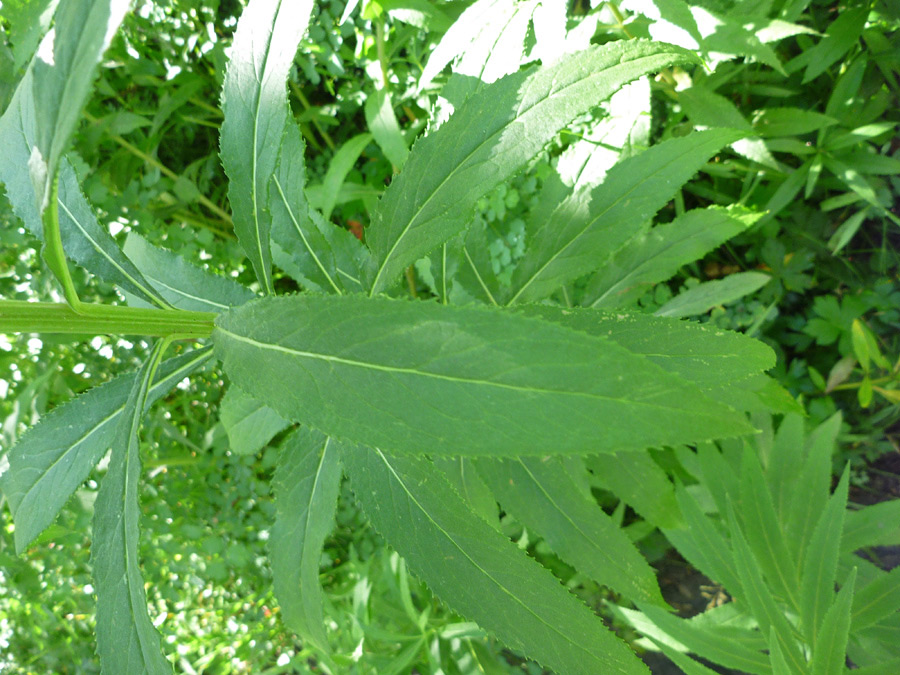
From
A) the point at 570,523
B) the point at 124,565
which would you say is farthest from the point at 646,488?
the point at 124,565

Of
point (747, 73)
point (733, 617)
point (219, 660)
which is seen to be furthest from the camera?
point (219, 660)

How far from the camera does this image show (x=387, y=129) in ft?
4.50

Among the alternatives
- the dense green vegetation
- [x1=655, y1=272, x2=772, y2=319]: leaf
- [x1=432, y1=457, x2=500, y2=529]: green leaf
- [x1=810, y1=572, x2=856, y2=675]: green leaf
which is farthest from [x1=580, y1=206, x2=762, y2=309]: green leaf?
[x1=810, y1=572, x2=856, y2=675]: green leaf

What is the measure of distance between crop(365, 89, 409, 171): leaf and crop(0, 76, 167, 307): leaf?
756 mm

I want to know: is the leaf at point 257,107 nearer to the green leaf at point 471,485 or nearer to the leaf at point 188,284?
the leaf at point 188,284

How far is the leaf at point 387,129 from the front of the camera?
136cm

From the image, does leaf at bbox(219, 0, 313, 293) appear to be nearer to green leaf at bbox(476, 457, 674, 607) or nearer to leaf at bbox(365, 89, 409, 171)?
green leaf at bbox(476, 457, 674, 607)

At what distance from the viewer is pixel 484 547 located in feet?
2.13

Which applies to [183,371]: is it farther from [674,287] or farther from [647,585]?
[674,287]

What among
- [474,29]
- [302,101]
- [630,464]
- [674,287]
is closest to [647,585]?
[630,464]

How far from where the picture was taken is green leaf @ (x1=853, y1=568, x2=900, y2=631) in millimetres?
1025

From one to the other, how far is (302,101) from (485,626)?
5.59ft

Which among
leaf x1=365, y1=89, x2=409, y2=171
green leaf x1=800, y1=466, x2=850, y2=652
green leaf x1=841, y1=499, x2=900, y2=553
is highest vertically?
leaf x1=365, y1=89, x2=409, y2=171

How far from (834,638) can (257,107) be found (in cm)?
104
